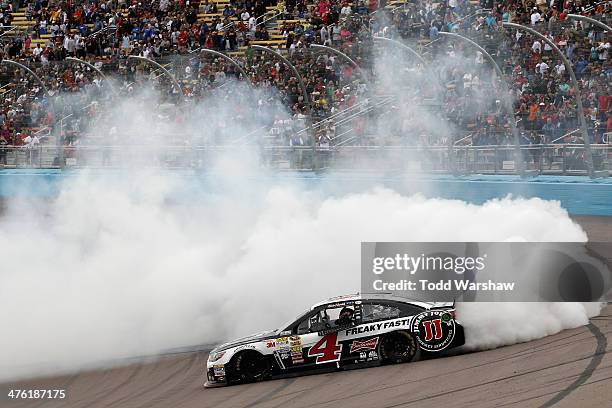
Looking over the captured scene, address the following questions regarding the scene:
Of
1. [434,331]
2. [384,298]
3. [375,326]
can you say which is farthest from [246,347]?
[434,331]

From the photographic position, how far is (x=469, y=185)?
1941 centimetres

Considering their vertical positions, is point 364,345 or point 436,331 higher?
point 436,331

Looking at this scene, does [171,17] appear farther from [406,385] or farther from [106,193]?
[406,385]

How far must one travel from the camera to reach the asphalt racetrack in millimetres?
10570

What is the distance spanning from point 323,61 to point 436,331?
37.8 feet

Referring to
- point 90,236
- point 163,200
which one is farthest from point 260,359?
point 163,200

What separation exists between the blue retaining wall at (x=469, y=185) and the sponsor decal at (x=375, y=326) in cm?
677

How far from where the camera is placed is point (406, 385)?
11414mm

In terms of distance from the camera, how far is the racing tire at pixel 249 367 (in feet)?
41.7

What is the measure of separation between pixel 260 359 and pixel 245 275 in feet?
Answer: 10.4

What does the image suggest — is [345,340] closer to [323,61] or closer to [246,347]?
[246,347]

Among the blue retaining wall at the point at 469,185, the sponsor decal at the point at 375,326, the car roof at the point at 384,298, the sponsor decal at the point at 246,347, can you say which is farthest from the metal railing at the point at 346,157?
the sponsor decal at the point at 246,347

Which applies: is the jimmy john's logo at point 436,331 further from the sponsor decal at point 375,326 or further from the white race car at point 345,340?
the sponsor decal at point 375,326

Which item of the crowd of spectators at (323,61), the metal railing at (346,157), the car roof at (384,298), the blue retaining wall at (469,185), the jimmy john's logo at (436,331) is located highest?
the crowd of spectators at (323,61)
